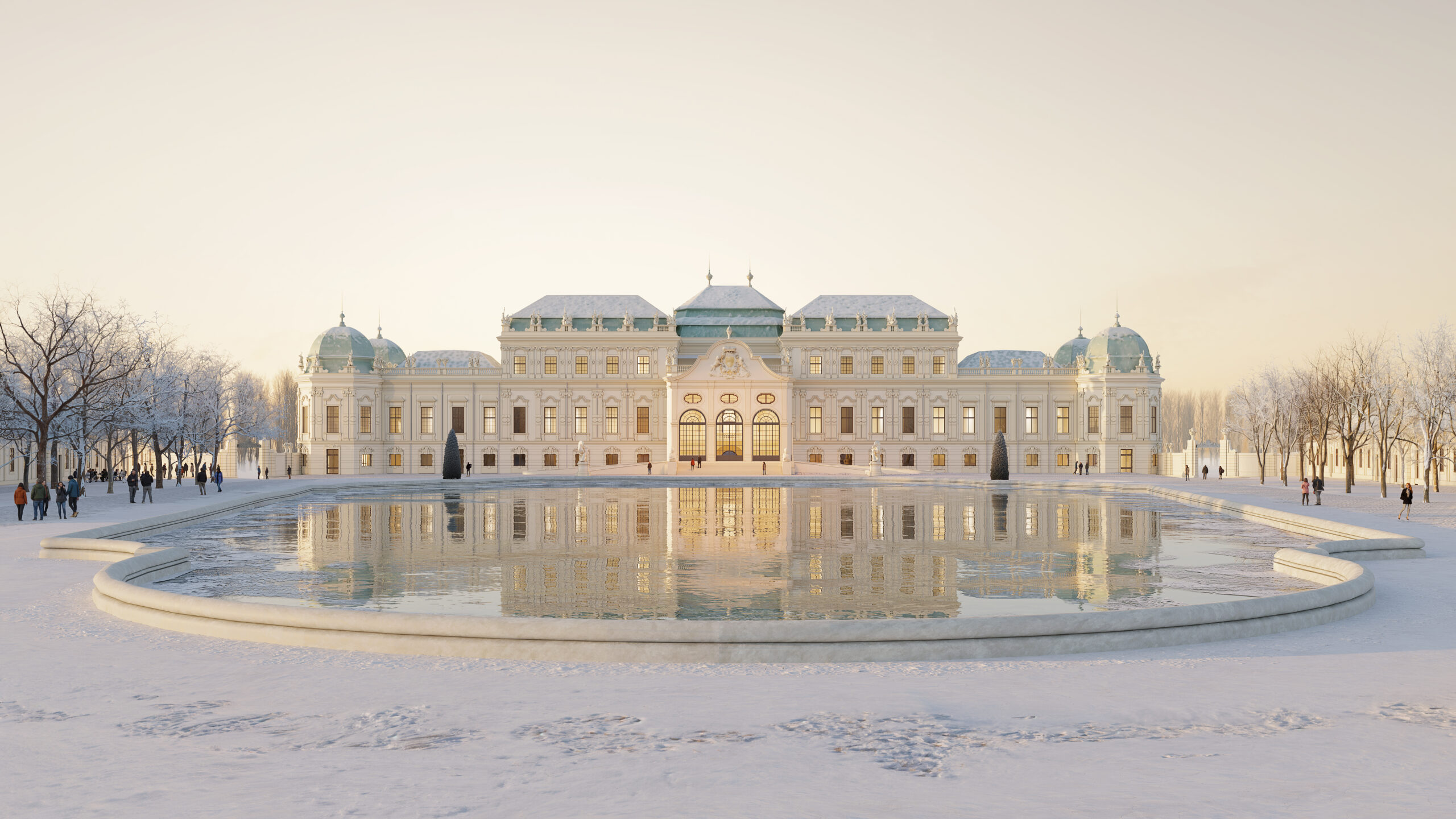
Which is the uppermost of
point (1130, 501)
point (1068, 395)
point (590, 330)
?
point (590, 330)

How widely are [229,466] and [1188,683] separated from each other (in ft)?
279

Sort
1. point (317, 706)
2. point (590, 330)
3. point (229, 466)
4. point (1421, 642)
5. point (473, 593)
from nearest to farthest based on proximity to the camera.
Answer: point (317, 706) → point (1421, 642) → point (473, 593) → point (590, 330) → point (229, 466)

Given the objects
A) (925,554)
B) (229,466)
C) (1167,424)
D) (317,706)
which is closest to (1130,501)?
(925,554)

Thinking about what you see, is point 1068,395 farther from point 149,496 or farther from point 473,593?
point 473,593

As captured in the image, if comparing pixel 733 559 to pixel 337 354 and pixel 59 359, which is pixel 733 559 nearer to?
pixel 59 359

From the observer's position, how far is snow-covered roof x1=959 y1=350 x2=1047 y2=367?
77.6m

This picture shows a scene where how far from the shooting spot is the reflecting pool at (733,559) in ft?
48.9

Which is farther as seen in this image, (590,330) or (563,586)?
(590,330)

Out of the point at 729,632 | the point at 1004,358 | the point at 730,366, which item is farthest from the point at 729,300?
the point at 729,632

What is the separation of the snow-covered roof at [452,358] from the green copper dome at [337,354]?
13.2ft

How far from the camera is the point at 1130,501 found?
3891 centimetres

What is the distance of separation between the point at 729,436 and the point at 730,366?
5.18 meters

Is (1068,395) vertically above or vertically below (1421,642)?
above

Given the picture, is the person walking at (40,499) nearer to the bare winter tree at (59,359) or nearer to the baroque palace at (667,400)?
the bare winter tree at (59,359)
